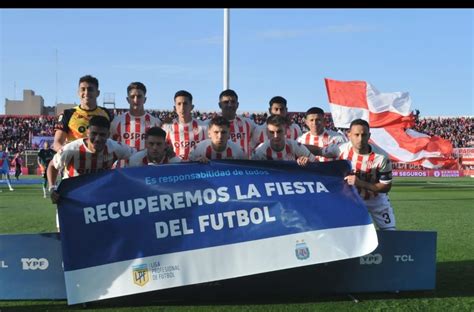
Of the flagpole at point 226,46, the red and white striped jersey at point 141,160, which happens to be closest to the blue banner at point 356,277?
the red and white striped jersey at point 141,160

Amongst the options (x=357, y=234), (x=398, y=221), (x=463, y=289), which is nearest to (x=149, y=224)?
(x=357, y=234)

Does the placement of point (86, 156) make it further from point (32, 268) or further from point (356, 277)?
point (356, 277)

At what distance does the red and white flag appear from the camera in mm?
20797

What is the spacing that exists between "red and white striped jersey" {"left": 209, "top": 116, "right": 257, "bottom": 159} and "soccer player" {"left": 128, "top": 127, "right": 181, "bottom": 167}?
1.43 meters

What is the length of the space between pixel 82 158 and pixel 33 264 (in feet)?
3.55

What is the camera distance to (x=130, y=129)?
19.7 feet

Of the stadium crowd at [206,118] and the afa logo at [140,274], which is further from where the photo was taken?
the stadium crowd at [206,118]

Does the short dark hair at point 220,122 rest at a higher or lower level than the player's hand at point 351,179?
higher

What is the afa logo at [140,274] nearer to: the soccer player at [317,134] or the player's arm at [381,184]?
the player's arm at [381,184]

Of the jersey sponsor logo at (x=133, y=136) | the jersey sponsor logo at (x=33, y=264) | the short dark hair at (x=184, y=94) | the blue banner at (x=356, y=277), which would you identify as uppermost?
the short dark hair at (x=184, y=94)

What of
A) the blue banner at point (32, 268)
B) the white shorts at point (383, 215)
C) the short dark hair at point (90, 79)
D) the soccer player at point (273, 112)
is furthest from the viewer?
the soccer player at point (273, 112)

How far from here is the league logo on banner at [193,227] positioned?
168 inches

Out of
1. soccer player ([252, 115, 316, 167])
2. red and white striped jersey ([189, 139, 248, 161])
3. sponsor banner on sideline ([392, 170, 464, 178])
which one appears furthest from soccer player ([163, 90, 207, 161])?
sponsor banner on sideline ([392, 170, 464, 178])

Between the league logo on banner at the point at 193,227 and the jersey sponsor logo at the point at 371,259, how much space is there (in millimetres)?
326
